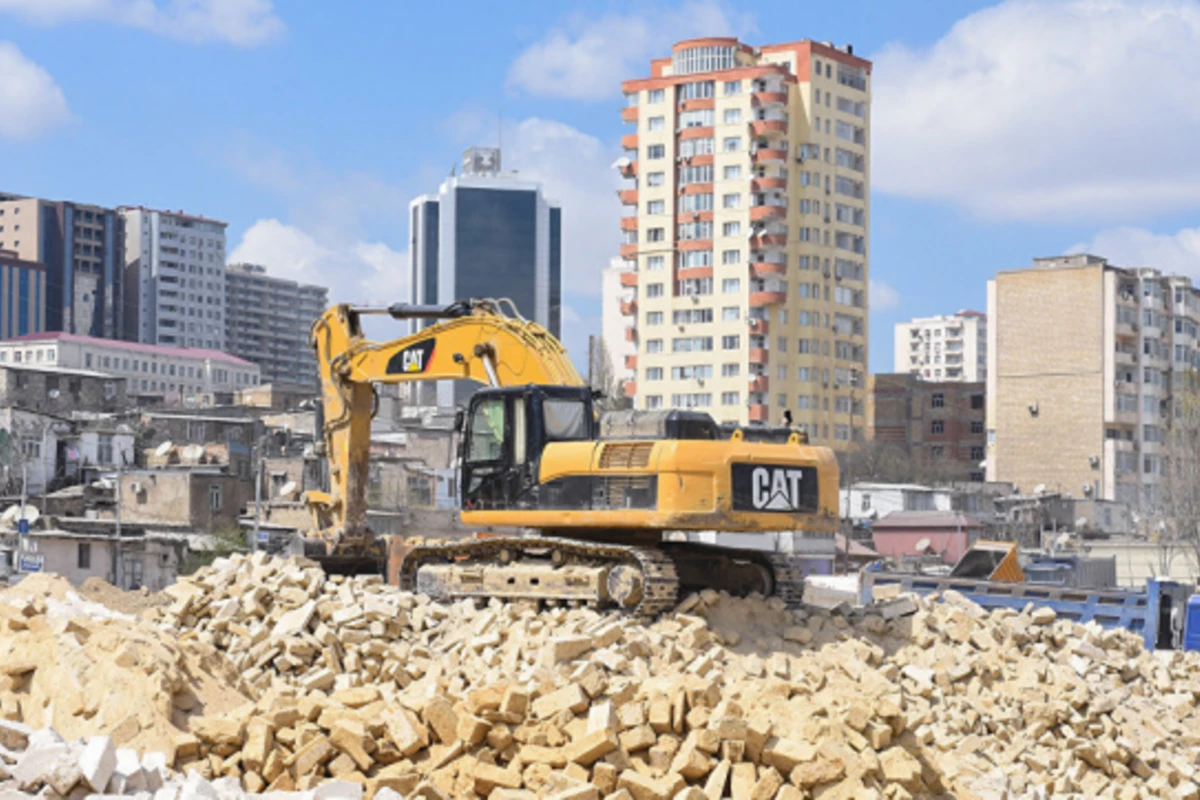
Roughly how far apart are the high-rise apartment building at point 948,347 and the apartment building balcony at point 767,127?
112616mm

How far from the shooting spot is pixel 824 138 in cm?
8444

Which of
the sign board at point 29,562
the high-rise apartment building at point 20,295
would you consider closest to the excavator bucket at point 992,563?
the sign board at point 29,562

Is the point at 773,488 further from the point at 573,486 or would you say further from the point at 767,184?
the point at 767,184

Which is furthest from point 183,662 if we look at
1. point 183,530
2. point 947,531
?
point 947,531

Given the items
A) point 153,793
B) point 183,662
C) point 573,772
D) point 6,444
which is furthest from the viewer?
point 6,444

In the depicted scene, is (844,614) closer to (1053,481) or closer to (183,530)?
(183,530)

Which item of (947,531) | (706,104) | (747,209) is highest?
(706,104)

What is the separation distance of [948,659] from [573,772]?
20.3ft

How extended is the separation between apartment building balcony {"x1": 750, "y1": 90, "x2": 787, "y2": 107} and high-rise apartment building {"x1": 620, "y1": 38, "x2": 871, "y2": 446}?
0.07 metres

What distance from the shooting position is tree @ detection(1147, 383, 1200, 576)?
49.7 metres

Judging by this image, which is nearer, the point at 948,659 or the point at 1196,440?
the point at 948,659

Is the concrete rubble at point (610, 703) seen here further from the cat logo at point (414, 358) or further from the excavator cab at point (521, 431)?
the cat logo at point (414, 358)

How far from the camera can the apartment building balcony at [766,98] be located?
8150 centimetres

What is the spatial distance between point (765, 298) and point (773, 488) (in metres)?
66.8
